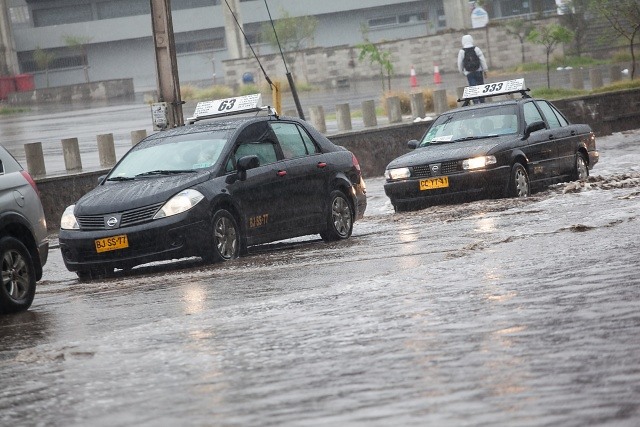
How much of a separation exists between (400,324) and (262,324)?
994 millimetres

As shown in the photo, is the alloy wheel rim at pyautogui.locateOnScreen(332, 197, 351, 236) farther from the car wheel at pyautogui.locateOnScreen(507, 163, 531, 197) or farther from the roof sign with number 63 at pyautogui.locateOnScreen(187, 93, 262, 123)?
the car wheel at pyautogui.locateOnScreen(507, 163, 531, 197)

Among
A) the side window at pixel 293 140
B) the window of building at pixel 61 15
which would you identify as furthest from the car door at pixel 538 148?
the window of building at pixel 61 15

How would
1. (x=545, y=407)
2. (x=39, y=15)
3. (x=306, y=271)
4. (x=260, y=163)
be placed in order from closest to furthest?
(x=545, y=407) < (x=306, y=271) < (x=260, y=163) < (x=39, y=15)

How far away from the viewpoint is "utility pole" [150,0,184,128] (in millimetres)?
23125

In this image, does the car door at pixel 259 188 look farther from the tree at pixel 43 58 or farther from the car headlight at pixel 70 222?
the tree at pixel 43 58

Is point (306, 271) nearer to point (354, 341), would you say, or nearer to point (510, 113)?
point (354, 341)

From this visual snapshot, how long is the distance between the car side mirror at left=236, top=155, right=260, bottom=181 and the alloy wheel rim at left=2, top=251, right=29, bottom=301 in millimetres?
3638

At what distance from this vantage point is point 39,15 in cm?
8781

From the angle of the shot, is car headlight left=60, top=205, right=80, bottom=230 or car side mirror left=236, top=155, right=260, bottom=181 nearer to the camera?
car headlight left=60, top=205, right=80, bottom=230

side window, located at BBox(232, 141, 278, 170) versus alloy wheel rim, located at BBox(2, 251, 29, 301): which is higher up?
side window, located at BBox(232, 141, 278, 170)

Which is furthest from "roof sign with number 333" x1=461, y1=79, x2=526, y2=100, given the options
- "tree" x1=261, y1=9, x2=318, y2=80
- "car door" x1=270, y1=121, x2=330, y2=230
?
"tree" x1=261, y1=9, x2=318, y2=80

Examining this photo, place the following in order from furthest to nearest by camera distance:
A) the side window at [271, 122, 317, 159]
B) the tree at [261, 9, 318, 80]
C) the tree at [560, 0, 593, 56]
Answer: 1. the tree at [261, 9, 318, 80]
2. the tree at [560, 0, 593, 56]
3. the side window at [271, 122, 317, 159]

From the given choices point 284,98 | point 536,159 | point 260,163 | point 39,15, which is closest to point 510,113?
point 536,159

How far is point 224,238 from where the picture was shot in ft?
49.9
